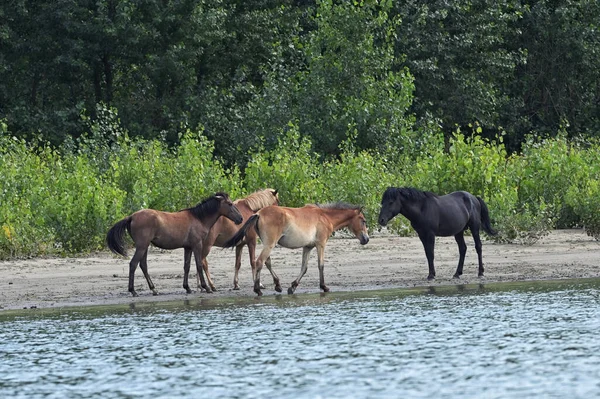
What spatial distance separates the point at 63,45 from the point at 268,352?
27.1m

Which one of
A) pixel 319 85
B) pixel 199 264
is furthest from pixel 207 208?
pixel 319 85

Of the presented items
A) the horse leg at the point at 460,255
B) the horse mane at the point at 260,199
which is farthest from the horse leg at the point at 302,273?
the horse leg at the point at 460,255

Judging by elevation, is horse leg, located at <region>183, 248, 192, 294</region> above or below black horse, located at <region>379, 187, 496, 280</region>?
below

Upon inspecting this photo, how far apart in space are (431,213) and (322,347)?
538 cm

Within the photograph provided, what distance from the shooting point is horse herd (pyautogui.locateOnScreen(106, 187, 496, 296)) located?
53.4 ft

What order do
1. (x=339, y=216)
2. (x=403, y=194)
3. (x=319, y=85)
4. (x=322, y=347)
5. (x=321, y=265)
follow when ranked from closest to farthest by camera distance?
(x=322, y=347), (x=321, y=265), (x=339, y=216), (x=403, y=194), (x=319, y=85)

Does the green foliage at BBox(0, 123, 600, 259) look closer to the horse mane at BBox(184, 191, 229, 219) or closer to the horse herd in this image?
the horse herd

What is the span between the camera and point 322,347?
42.2ft

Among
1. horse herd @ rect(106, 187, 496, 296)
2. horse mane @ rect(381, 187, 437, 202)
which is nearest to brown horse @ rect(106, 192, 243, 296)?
horse herd @ rect(106, 187, 496, 296)

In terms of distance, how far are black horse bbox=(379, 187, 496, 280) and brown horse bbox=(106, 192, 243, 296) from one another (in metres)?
2.46

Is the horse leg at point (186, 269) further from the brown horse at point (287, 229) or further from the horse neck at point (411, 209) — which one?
the horse neck at point (411, 209)

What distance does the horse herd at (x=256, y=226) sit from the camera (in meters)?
16.3

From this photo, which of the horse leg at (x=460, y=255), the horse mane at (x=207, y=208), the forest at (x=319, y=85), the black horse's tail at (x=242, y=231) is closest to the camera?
the black horse's tail at (x=242, y=231)

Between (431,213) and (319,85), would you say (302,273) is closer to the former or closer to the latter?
(431,213)
